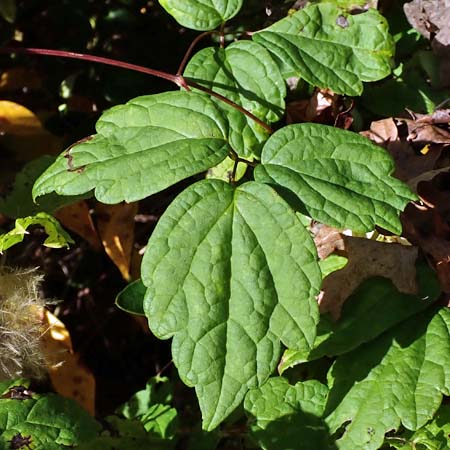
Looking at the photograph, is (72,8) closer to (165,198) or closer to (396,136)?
(165,198)

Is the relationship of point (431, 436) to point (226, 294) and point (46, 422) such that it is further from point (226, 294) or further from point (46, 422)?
point (46, 422)

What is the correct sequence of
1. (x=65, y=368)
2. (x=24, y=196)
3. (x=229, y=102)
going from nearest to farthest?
(x=229, y=102) → (x=24, y=196) → (x=65, y=368)

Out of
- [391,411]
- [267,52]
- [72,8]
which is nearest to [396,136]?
[267,52]

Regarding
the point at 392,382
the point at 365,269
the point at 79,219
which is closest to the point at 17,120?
the point at 79,219

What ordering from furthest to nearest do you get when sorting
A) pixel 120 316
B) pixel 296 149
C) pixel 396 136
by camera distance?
1. pixel 120 316
2. pixel 396 136
3. pixel 296 149

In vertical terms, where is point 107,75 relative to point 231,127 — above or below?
below

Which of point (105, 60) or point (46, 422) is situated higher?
point (105, 60)

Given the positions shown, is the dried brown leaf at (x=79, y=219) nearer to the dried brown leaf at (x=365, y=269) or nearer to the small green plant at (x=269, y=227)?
the small green plant at (x=269, y=227)
